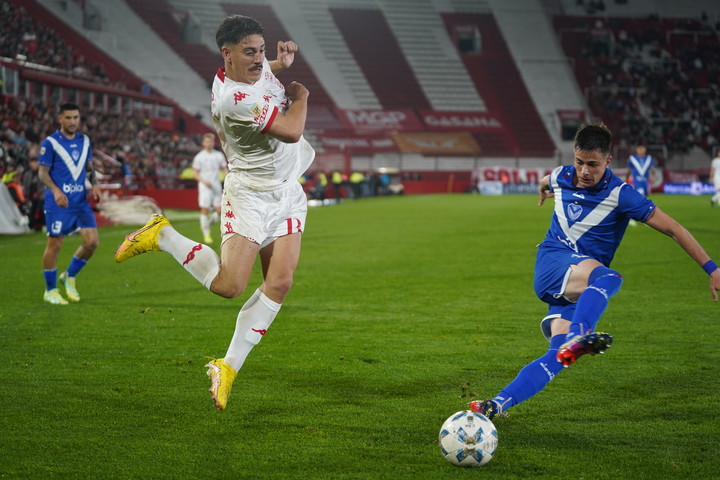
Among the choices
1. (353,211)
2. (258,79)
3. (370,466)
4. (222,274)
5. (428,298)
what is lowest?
(353,211)

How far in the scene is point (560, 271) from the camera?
4738 millimetres

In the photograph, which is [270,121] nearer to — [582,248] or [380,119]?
[582,248]

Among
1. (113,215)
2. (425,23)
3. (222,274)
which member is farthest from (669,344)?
(425,23)

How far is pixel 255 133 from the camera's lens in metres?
4.97

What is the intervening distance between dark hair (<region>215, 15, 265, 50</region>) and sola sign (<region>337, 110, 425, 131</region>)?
40958 mm

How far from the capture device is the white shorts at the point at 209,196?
654 inches

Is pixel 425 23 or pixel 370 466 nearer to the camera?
pixel 370 466

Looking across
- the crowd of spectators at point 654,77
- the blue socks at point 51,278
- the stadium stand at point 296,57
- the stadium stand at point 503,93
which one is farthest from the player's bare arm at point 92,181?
the crowd of spectators at point 654,77

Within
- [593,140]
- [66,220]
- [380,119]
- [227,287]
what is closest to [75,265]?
[66,220]

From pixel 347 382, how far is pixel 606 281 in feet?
6.39

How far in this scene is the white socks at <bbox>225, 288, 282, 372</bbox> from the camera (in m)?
5.02

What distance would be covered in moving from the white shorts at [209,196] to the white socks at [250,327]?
38.1ft

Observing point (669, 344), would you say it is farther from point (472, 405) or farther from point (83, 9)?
point (83, 9)

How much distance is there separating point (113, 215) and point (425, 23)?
33.2 metres
